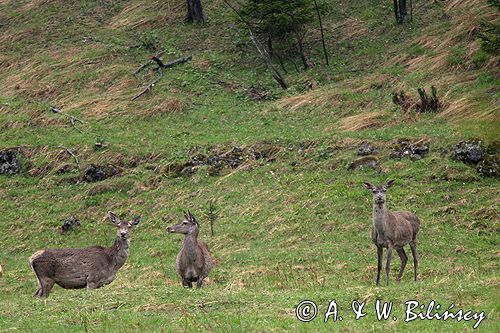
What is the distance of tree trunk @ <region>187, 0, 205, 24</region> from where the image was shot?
44.6 meters

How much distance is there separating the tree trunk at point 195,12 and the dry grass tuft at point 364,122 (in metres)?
17.2

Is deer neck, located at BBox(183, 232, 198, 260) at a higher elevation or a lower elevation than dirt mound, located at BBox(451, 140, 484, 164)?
higher

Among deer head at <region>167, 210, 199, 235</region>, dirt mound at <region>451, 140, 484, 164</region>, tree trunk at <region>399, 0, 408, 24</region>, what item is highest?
deer head at <region>167, 210, 199, 235</region>

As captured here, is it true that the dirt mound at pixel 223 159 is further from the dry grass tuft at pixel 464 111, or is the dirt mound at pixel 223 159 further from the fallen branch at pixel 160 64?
the fallen branch at pixel 160 64

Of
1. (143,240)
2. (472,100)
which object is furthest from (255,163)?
(472,100)

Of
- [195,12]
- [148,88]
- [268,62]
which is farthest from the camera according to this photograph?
[195,12]

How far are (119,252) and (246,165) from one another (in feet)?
34.9

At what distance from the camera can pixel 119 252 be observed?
1838cm

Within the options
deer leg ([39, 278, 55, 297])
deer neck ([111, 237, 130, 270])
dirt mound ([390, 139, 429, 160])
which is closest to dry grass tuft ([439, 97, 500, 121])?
dirt mound ([390, 139, 429, 160])

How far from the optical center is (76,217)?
2812cm

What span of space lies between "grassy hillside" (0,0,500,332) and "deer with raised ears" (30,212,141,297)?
61 cm

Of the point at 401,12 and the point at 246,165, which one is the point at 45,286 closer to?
the point at 246,165

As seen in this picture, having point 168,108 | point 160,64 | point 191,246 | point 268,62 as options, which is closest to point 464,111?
point 268,62

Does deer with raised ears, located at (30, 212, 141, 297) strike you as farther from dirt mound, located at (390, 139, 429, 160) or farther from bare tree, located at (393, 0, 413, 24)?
bare tree, located at (393, 0, 413, 24)
